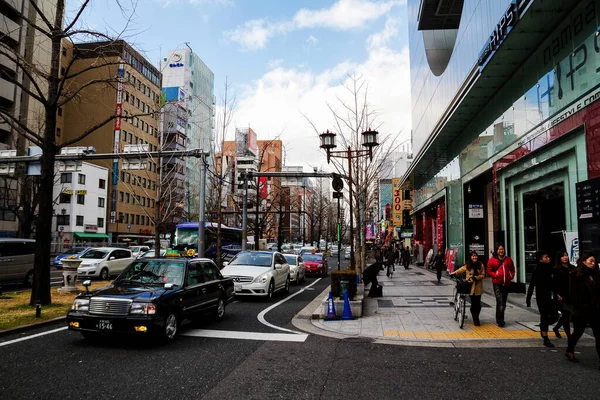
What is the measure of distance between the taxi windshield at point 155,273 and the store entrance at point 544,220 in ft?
32.5

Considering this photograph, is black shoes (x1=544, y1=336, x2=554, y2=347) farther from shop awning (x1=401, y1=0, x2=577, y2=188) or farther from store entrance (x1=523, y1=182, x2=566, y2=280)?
shop awning (x1=401, y1=0, x2=577, y2=188)

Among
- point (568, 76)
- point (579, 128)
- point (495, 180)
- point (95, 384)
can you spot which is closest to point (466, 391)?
point (95, 384)

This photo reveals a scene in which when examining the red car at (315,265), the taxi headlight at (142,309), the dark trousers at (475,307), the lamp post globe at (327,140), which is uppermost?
the lamp post globe at (327,140)

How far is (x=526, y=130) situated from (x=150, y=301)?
475 inches

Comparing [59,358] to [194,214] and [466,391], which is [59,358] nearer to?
[466,391]

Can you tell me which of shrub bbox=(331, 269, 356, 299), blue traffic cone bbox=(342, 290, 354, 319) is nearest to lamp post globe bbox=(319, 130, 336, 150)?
shrub bbox=(331, 269, 356, 299)

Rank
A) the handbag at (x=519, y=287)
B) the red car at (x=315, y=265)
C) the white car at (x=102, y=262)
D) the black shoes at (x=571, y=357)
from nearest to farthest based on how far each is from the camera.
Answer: the black shoes at (x=571, y=357) < the handbag at (x=519, y=287) < the white car at (x=102, y=262) < the red car at (x=315, y=265)

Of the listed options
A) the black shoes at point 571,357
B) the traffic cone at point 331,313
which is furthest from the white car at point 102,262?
the black shoes at point 571,357

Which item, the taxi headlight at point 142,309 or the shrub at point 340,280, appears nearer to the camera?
the taxi headlight at point 142,309

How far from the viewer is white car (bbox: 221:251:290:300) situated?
45.9 ft

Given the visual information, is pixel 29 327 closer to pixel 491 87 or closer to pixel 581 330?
pixel 581 330

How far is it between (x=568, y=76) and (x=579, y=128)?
1499mm

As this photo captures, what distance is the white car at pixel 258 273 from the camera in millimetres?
13977

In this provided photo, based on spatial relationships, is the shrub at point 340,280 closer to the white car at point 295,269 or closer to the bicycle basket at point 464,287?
the bicycle basket at point 464,287
